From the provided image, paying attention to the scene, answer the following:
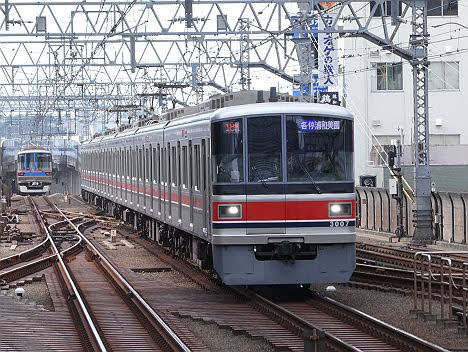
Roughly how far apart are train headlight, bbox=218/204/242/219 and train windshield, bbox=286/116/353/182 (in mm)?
791

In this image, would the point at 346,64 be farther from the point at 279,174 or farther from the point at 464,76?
the point at 279,174

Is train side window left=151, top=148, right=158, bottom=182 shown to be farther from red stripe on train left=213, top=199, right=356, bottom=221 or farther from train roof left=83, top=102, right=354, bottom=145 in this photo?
red stripe on train left=213, top=199, right=356, bottom=221

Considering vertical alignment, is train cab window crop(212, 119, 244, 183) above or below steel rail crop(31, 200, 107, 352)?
above

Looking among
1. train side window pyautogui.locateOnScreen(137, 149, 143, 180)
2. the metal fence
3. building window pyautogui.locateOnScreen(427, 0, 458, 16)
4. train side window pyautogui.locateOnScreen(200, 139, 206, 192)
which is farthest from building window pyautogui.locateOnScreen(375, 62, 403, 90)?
train side window pyautogui.locateOnScreen(200, 139, 206, 192)

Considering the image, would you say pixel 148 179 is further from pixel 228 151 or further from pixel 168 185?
pixel 228 151

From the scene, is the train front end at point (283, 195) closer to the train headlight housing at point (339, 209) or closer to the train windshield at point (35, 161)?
the train headlight housing at point (339, 209)

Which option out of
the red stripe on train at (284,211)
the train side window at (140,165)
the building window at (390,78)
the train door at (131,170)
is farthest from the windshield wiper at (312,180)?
the building window at (390,78)

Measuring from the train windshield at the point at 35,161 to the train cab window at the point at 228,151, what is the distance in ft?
138

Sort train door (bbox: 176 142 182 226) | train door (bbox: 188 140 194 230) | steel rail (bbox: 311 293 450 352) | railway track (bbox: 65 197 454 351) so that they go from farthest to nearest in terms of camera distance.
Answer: train door (bbox: 176 142 182 226)
train door (bbox: 188 140 194 230)
railway track (bbox: 65 197 454 351)
steel rail (bbox: 311 293 450 352)

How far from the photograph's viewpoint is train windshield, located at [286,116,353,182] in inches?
514

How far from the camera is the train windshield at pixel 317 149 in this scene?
42.9 ft

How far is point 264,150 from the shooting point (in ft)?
42.9

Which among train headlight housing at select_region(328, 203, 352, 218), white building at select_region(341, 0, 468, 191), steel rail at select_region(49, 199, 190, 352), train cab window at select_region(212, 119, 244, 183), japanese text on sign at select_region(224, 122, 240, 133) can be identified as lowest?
steel rail at select_region(49, 199, 190, 352)

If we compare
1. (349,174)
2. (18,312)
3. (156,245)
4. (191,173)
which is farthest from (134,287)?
(156,245)
